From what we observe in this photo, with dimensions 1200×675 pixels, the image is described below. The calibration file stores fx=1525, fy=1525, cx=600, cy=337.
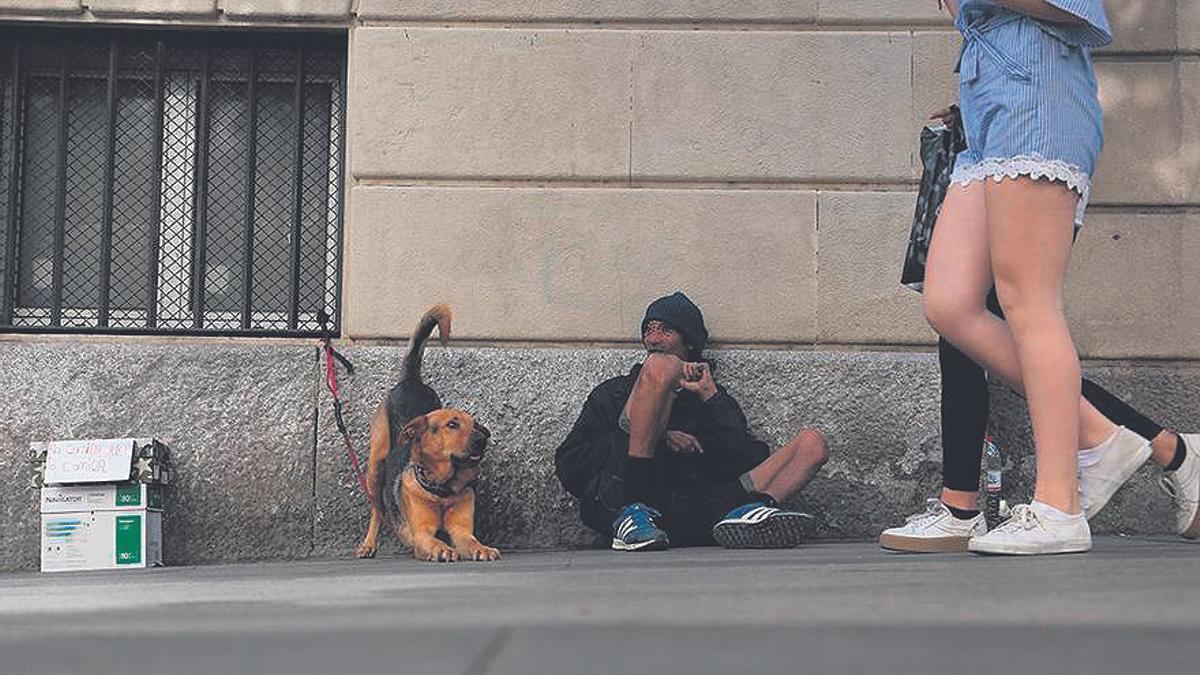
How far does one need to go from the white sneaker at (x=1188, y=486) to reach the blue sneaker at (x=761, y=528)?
1.22 m

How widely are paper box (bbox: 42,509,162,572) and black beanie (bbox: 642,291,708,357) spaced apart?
2.07 m

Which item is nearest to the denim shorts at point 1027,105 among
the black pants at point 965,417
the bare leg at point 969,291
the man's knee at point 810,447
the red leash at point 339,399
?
the bare leg at point 969,291

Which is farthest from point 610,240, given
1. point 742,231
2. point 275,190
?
point 275,190

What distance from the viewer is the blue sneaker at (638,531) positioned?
5312 mm

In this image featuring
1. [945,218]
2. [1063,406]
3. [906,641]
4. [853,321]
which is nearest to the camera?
[906,641]

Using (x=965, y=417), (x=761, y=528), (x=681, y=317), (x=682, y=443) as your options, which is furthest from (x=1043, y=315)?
(x=681, y=317)

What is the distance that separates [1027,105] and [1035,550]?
1188 mm

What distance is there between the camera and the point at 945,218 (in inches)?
168

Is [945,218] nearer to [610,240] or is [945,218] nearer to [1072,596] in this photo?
[1072,596]

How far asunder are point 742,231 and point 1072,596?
→ 3.51 meters

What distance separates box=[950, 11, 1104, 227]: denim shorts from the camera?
406 cm

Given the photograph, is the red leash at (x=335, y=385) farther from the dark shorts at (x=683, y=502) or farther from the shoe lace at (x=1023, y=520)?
the shoe lace at (x=1023, y=520)

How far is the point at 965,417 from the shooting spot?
461 cm

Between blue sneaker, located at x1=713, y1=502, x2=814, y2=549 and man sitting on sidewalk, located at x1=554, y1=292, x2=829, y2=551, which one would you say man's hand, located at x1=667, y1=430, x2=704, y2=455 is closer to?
man sitting on sidewalk, located at x1=554, y1=292, x2=829, y2=551
